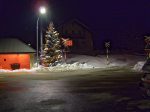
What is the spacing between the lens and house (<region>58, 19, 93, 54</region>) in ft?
249

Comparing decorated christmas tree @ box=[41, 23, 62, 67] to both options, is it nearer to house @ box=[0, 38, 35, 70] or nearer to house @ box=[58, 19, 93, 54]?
house @ box=[0, 38, 35, 70]

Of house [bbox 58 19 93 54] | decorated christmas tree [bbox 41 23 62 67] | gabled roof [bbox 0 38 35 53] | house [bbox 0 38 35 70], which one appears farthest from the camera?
house [bbox 58 19 93 54]

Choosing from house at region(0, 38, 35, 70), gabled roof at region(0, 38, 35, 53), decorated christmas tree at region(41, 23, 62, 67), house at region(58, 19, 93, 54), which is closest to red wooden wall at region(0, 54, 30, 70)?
house at region(0, 38, 35, 70)

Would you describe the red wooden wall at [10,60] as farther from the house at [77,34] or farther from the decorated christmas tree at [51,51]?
the house at [77,34]

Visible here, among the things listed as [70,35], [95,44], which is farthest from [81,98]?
[95,44]

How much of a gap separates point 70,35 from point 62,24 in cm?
280

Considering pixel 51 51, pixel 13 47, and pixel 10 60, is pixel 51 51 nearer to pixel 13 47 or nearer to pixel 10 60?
pixel 13 47

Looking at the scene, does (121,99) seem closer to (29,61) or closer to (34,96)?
(34,96)

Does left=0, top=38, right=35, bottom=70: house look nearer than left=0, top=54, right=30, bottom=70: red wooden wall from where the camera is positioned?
Yes

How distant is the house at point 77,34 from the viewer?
7575 cm

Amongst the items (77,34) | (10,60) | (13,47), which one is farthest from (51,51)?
(77,34)

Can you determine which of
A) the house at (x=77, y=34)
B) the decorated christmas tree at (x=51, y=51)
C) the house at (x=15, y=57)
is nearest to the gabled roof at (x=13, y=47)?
the house at (x=15, y=57)

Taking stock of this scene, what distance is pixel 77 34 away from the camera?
76562 millimetres

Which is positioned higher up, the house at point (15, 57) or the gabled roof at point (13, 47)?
the gabled roof at point (13, 47)
